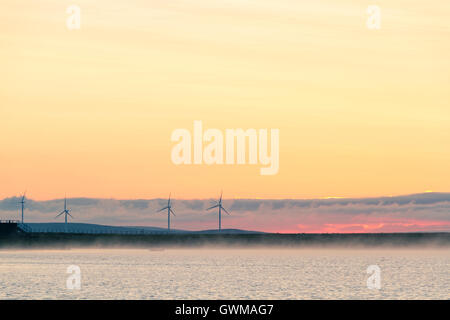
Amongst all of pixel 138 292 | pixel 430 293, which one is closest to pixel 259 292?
pixel 138 292
